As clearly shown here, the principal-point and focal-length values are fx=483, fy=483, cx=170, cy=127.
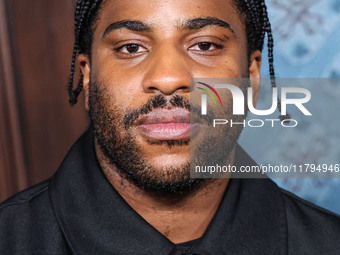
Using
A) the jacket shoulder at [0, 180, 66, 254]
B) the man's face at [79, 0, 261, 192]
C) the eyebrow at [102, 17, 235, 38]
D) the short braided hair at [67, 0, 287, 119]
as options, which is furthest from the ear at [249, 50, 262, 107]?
the jacket shoulder at [0, 180, 66, 254]

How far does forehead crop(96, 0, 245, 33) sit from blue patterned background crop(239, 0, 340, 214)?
73 cm

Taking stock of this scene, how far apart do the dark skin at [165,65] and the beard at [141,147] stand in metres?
0.02

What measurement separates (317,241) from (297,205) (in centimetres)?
15

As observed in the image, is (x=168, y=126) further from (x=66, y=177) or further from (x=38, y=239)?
(x=38, y=239)

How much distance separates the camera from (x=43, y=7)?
2.14 metres

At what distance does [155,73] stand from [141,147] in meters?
0.22

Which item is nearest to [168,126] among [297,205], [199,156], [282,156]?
[199,156]

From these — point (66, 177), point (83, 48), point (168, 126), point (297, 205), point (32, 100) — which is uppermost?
point (83, 48)

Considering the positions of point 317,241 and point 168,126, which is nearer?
point 168,126

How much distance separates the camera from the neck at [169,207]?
148 cm

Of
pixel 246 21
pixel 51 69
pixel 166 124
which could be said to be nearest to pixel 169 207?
pixel 166 124

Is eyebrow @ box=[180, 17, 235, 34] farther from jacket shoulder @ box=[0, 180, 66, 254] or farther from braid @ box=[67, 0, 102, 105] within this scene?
→ jacket shoulder @ box=[0, 180, 66, 254]

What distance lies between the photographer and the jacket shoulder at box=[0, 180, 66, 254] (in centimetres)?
141

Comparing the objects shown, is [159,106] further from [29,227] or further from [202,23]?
[29,227]
